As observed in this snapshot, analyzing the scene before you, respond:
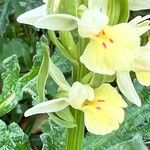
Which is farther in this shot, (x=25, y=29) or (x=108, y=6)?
(x=25, y=29)

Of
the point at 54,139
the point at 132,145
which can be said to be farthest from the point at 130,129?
the point at 54,139

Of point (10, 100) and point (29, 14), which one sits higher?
point (29, 14)

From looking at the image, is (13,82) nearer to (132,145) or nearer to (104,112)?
(132,145)

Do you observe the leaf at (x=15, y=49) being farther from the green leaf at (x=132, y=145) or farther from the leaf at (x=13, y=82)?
the green leaf at (x=132, y=145)

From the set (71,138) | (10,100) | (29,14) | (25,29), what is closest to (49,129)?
(10,100)

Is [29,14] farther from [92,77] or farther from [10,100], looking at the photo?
[10,100]

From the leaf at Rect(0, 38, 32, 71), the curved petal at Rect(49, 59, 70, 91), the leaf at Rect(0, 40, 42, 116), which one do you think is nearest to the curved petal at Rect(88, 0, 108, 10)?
the curved petal at Rect(49, 59, 70, 91)
